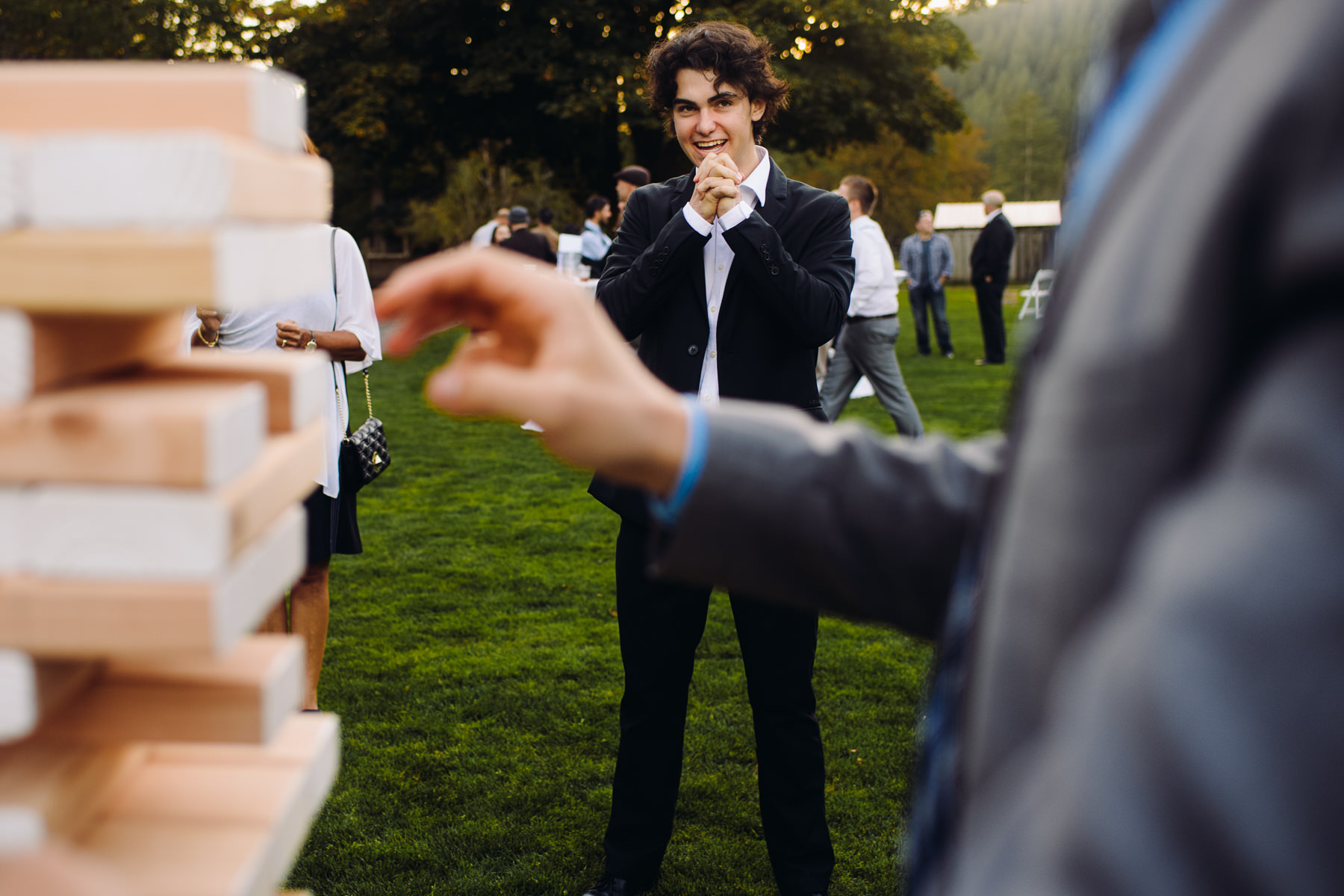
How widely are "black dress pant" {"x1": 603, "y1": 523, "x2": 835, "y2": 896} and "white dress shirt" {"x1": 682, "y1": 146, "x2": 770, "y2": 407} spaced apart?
0.44 m

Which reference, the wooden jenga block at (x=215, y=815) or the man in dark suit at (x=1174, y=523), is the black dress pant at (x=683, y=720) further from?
the man in dark suit at (x=1174, y=523)

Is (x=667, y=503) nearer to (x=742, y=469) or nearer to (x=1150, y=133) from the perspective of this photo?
(x=742, y=469)

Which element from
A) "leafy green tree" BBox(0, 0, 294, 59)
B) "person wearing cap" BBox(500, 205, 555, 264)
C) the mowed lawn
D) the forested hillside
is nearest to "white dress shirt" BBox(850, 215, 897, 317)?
the mowed lawn

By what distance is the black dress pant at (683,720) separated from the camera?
2863 millimetres

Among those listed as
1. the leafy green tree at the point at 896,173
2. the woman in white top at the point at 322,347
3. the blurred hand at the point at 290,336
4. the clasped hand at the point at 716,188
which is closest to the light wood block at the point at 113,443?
the clasped hand at the point at 716,188

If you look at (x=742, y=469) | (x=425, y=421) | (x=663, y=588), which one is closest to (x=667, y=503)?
(x=742, y=469)

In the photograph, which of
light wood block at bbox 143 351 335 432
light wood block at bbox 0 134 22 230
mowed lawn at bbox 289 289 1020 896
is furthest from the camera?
mowed lawn at bbox 289 289 1020 896

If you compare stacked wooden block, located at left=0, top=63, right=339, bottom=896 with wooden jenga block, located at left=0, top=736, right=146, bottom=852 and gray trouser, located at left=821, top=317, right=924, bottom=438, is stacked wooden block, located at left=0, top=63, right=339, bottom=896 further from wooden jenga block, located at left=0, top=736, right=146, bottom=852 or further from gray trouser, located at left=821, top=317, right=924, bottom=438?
gray trouser, located at left=821, top=317, right=924, bottom=438

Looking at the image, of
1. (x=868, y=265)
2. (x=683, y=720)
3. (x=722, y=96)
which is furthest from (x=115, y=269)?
(x=868, y=265)

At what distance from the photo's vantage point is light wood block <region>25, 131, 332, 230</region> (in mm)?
806

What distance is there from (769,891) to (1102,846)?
2954mm

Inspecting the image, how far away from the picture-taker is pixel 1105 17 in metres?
0.88

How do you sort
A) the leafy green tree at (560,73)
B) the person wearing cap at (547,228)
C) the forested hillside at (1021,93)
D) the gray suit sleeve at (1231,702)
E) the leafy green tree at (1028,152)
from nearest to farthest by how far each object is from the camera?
the gray suit sleeve at (1231,702) < the person wearing cap at (547,228) < the leafy green tree at (560,73) < the leafy green tree at (1028,152) < the forested hillside at (1021,93)

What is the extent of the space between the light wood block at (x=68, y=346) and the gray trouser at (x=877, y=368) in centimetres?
776
